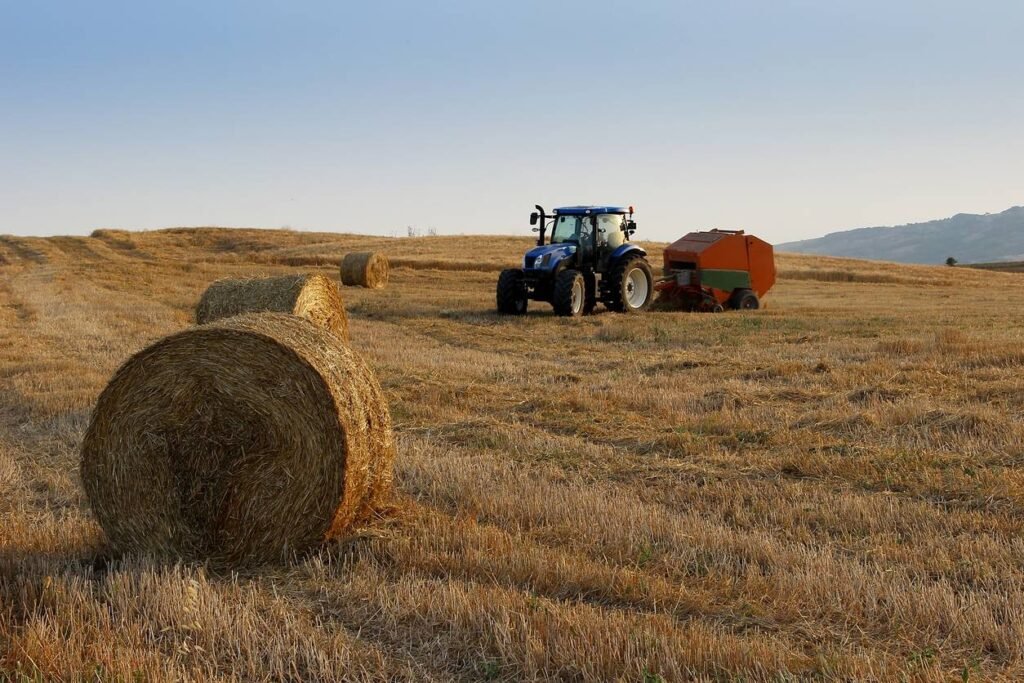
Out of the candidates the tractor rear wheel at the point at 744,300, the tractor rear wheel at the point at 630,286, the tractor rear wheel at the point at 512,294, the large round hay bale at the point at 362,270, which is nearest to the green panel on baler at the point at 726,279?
the tractor rear wheel at the point at 744,300

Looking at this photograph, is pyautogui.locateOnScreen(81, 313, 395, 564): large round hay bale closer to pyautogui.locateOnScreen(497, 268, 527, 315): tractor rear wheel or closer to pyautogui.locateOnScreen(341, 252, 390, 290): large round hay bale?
pyautogui.locateOnScreen(497, 268, 527, 315): tractor rear wheel

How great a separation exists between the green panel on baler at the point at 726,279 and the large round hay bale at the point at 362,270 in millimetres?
10933

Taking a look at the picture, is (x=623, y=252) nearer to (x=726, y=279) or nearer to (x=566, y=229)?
(x=566, y=229)

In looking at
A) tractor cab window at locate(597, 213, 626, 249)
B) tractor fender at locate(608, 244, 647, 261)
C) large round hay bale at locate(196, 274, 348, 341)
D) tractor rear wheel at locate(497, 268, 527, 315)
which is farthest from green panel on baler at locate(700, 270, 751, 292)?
large round hay bale at locate(196, 274, 348, 341)

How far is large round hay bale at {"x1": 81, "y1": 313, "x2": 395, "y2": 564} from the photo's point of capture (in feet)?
15.3

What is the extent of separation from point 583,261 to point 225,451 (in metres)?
13.5

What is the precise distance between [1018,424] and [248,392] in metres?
5.72

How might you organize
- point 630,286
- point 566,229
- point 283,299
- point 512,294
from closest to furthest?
point 283,299 < point 512,294 < point 566,229 < point 630,286

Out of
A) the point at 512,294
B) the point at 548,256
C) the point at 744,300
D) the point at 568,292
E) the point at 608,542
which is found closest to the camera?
the point at 608,542

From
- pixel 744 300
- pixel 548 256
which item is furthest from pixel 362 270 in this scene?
pixel 744 300

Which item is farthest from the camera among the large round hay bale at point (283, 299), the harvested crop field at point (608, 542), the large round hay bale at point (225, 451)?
the large round hay bale at point (283, 299)

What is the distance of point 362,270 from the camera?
2638 centimetres

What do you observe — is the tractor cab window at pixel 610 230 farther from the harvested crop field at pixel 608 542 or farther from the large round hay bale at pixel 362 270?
the large round hay bale at pixel 362 270

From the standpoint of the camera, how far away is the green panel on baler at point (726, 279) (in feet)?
61.5
